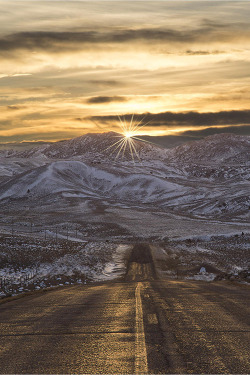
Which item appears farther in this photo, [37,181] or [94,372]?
[37,181]

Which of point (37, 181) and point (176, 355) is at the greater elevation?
point (37, 181)

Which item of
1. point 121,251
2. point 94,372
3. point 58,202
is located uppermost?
point 58,202

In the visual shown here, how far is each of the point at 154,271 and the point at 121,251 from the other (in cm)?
1647

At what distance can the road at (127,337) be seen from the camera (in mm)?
6781

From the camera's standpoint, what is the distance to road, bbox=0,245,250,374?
678 cm

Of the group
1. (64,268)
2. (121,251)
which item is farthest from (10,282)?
(121,251)

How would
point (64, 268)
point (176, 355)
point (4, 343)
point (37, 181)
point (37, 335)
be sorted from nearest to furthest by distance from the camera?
point (176, 355) → point (4, 343) → point (37, 335) → point (64, 268) → point (37, 181)

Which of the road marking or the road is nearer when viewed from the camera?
the road marking

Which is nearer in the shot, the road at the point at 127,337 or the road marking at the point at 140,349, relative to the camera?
the road marking at the point at 140,349

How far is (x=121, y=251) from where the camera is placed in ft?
182

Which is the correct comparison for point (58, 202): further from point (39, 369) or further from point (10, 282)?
point (39, 369)

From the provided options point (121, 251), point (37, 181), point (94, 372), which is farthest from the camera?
point (37, 181)

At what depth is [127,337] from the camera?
884cm

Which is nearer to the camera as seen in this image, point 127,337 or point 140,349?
point 140,349
